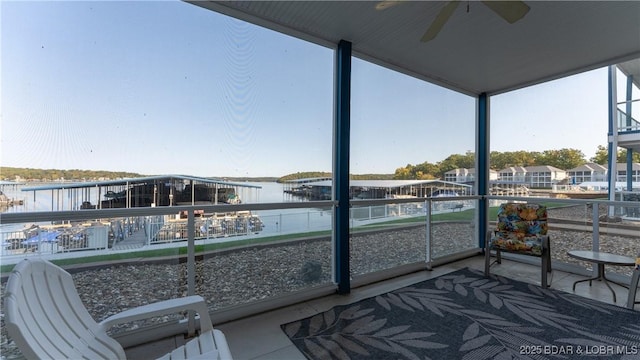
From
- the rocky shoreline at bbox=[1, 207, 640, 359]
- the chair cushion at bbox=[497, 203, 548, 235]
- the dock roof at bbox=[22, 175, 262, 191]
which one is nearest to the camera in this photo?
the dock roof at bbox=[22, 175, 262, 191]

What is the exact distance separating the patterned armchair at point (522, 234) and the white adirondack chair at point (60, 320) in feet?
10.8

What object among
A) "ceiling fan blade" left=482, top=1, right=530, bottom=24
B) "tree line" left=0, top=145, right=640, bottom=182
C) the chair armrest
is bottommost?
the chair armrest

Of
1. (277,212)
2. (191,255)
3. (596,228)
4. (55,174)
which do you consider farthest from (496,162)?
(55,174)

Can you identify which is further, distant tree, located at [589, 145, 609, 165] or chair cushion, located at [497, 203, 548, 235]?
distant tree, located at [589, 145, 609, 165]

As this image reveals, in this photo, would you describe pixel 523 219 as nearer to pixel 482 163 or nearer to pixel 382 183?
pixel 482 163

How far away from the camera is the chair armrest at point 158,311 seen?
1.24 m

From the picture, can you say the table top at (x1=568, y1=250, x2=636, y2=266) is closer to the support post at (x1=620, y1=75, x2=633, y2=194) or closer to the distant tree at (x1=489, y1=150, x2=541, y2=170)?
the support post at (x1=620, y1=75, x2=633, y2=194)

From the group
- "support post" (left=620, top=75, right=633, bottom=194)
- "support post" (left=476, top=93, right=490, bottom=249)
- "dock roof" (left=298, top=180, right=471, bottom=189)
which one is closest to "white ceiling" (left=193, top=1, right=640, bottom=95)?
"support post" (left=620, top=75, right=633, bottom=194)

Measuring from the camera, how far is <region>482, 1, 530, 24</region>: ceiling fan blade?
1.75m

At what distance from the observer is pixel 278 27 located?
2576mm

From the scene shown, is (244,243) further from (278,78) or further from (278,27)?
(278,27)

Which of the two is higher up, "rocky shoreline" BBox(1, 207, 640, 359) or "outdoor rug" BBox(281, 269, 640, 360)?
"rocky shoreline" BBox(1, 207, 640, 359)

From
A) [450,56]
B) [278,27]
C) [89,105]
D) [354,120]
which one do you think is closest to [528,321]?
[354,120]

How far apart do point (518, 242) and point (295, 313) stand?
106 inches
